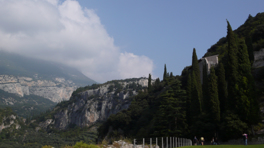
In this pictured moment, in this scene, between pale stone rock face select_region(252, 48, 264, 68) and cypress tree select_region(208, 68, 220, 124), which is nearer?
cypress tree select_region(208, 68, 220, 124)

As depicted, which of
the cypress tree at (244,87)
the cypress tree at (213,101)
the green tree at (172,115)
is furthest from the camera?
the green tree at (172,115)

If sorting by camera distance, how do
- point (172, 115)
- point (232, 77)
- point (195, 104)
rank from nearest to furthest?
point (232, 77) → point (195, 104) → point (172, 115)

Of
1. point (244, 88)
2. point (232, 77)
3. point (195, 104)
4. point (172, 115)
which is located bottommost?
point (172, 115)

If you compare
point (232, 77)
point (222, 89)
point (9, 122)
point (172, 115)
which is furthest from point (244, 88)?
point (9, 122)

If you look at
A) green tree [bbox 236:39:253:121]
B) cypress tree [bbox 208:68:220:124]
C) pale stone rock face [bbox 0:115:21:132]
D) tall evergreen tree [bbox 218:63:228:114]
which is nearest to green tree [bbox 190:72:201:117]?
tall evergreen tree [bbox 218:63:228:114]

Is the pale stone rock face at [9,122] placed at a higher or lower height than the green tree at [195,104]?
lower

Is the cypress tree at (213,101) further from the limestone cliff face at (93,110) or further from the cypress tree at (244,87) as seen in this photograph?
the limestone cliff face at (93,110)

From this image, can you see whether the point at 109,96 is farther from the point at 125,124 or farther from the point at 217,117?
the point at 217,117

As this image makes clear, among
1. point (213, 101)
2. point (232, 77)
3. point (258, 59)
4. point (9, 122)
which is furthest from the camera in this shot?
point (9, 122)

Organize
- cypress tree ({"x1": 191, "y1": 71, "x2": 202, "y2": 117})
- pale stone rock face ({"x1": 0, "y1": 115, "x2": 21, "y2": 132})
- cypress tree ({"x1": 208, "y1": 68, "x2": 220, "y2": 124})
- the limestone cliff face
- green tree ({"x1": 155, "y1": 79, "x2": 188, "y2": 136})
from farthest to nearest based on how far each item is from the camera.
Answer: the limestone cliff face
pale stone rock face ({"x1": 0, "y1": 115, "x2": 21, "y2": 132})
green tree ({"x1": 155, "y1": 79, "x2": 188, "y2": 136})
cypress tree ({"x1": 191, "y1": 71, "x2": 202, "y2": 117})
cypress tree ({"x1": 208, "y1": 68, "x2": 220, "y2": 124})

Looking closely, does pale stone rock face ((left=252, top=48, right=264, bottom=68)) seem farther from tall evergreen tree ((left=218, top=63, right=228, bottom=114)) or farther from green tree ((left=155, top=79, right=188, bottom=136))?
green tree ((left=155, top=79, right=188, bottom=136))

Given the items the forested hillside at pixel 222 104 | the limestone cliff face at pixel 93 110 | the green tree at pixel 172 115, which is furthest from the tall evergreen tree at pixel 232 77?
the limestone cliff face at pixel 93 110

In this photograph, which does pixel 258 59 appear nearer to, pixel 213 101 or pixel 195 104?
pixel 195 104

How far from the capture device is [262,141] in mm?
24062
